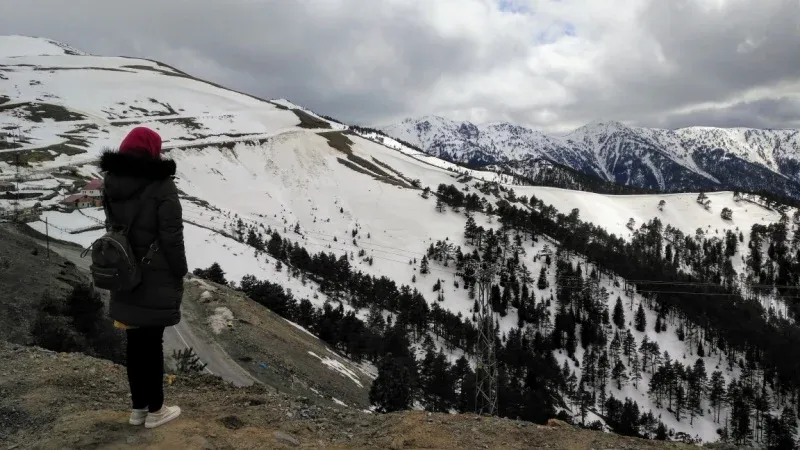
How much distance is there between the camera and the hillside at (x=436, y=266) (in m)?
66.1

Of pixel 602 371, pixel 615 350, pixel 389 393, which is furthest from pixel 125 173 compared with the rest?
pixel 615 350

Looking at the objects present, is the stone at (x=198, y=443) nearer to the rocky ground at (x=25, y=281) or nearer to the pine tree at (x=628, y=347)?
the rocky ground at (x=25, y=281)

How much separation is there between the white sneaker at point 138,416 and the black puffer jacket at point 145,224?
1.35 meters

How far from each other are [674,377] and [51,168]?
130m

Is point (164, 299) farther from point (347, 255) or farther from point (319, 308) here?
point (347, 255)

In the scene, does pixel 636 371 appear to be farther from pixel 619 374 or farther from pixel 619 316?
pixel 619 316

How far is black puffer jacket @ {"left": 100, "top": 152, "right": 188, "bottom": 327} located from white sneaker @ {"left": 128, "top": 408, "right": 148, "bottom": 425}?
135 centimetres

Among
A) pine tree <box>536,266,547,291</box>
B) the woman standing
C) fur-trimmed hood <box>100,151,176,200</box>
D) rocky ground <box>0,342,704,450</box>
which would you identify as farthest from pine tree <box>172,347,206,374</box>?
pine tree <box>536,266,547,291</box>

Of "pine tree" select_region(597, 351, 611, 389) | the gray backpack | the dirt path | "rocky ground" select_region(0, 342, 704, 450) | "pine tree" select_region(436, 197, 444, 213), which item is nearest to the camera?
the gray backpack

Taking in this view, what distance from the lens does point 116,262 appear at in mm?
4828

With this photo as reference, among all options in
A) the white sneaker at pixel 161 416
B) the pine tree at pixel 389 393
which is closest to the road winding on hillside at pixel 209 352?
the pine tree at pixel 389 393

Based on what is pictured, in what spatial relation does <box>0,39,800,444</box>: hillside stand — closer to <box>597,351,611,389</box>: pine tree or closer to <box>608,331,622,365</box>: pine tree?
<box>608,331,622,365</box>: pine tree

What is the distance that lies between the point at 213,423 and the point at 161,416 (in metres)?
0.72

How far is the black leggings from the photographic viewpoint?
212 inches
